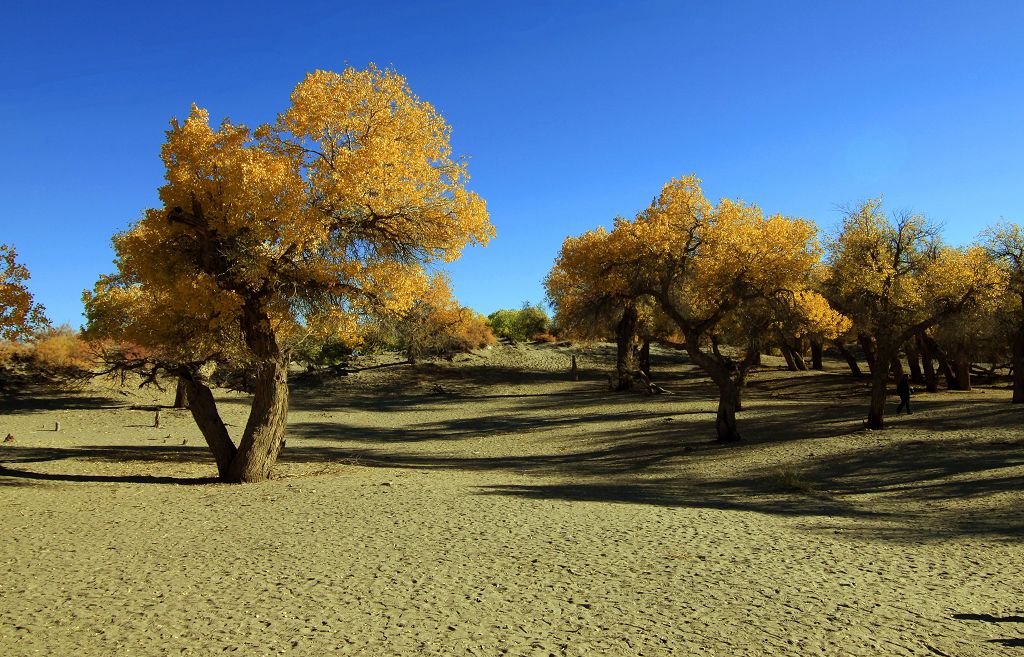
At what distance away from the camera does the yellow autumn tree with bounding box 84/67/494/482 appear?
11.8 m

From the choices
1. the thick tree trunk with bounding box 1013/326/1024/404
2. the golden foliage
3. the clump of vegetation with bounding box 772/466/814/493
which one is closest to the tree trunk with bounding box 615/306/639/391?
the thick tree trunk with bounding box 1013/326/1024/404

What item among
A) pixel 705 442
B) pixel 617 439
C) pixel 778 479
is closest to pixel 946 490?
pixel 778 479

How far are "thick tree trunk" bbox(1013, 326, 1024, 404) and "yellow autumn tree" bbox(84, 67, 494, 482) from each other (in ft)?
73.8

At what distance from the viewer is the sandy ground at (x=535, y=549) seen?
5.17 metres

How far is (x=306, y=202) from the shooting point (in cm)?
1187

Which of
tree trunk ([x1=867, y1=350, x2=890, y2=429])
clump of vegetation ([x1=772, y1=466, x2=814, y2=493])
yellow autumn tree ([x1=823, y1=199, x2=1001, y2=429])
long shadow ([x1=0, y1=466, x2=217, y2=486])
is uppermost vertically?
yellow autumn tree ([x1=823, y1=199, x2=1001, y2=429])

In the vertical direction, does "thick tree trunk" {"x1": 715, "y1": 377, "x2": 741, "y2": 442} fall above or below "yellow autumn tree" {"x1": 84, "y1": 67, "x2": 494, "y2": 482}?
below

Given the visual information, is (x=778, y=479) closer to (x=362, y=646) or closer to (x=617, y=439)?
(x=617, y=439)

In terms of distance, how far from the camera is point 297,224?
37.4ft

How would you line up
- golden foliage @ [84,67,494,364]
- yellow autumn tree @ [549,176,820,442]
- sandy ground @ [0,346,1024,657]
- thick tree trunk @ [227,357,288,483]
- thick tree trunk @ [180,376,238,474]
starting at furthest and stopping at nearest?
1. yellow autumn tree @ [549,176,820,442]
2. thick tree trunk @ [180,376,238,474]
3. thick tree trunk @ [227,357,288,483]
4. golden foliage @ [84,67,494,364]
5. sandy ground @ [0,346,1024,657]

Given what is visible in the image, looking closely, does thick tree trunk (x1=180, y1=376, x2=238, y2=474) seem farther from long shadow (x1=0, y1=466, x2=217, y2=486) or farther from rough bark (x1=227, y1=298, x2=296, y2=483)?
long shadow (x1=0, y1=466, x2=217, y2=486)

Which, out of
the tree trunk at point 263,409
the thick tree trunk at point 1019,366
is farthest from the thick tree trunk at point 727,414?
the tree trunk at point 263,409

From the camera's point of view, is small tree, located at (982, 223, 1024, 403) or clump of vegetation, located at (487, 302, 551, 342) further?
clump of vegetation, located at (487, 302, 551, 342)

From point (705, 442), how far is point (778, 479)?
614 centimetres
